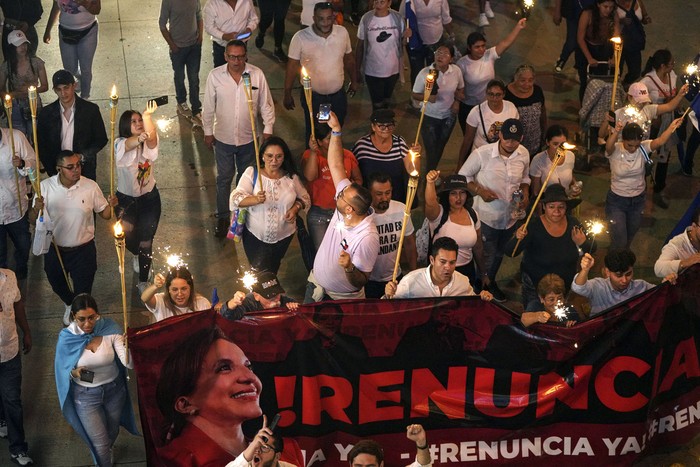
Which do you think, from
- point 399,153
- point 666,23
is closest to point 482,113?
point 399,153

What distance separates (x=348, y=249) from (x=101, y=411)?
2178 millimetres

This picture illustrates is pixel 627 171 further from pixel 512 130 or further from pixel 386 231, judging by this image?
pixel 386 231

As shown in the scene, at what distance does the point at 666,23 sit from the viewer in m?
15.8

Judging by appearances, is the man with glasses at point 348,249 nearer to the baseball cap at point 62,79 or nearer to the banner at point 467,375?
the banner at point 467,375

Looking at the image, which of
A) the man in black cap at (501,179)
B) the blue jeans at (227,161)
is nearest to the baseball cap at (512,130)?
the man in black cap at (501,179)

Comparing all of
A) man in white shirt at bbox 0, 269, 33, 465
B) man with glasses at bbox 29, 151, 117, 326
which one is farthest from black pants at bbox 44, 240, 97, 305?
man in white shirt at bbox 0, 269, 33, 465

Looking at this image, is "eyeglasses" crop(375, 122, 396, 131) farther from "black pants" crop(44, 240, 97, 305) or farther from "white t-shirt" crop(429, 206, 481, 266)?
"black pants" crop(44, 240, 97, 305)

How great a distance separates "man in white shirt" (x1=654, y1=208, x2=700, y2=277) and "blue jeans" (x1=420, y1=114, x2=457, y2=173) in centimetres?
296

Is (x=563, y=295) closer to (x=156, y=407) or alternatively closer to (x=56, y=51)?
(x=156, y=407)

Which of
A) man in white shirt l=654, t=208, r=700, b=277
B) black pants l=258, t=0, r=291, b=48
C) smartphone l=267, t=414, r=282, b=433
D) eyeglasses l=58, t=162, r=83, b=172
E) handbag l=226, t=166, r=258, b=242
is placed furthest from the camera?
black pants l=258, t=0, r=291, b=48

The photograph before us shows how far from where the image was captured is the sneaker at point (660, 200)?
481 inches

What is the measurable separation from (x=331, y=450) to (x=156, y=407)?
4.22 feet

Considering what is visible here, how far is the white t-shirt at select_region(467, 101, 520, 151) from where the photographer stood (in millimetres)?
11047

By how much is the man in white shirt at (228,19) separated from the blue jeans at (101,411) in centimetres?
497
